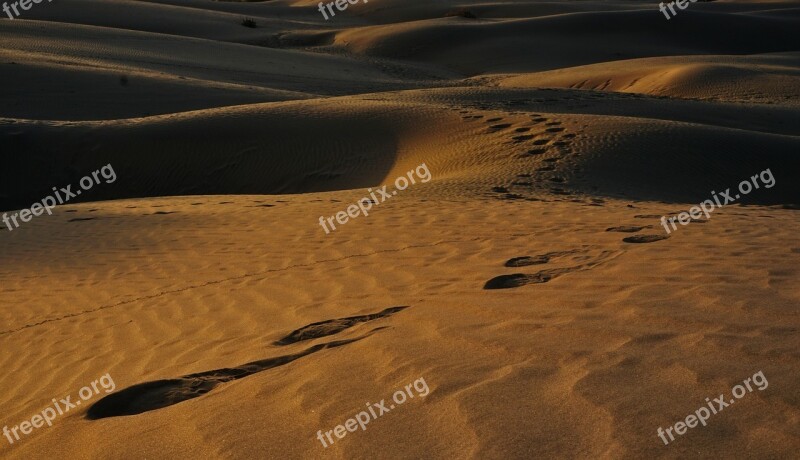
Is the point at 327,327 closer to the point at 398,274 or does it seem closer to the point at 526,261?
the point at 398,274

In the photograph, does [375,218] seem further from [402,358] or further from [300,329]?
[402,358]

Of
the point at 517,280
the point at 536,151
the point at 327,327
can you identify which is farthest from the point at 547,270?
the point at 536,151

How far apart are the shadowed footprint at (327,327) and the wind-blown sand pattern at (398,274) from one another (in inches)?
1.4

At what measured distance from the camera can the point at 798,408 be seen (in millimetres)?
3297

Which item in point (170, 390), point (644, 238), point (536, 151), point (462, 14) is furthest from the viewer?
point (462, 14)

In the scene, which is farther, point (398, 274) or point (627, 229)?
point (627, 229)

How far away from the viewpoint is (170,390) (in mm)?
4453

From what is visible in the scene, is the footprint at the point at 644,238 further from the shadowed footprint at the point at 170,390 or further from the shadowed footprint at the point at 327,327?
the shadowed footprint at the point at 170,390

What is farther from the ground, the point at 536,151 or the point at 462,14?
the point at 462,14

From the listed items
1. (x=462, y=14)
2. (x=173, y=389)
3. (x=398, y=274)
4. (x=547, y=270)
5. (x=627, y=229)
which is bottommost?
(x=627, y=229)

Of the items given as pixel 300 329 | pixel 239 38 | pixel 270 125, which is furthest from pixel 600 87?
pixel 300 329

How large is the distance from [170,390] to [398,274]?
7.86 feet

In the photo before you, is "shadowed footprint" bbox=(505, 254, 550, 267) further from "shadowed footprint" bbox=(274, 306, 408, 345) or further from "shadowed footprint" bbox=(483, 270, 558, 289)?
"shadowed footprint" bbox=(274, 306, 408, 345)

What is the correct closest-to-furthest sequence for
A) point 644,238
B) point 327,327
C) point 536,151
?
point 327,327, point 644,238, point 536,151
